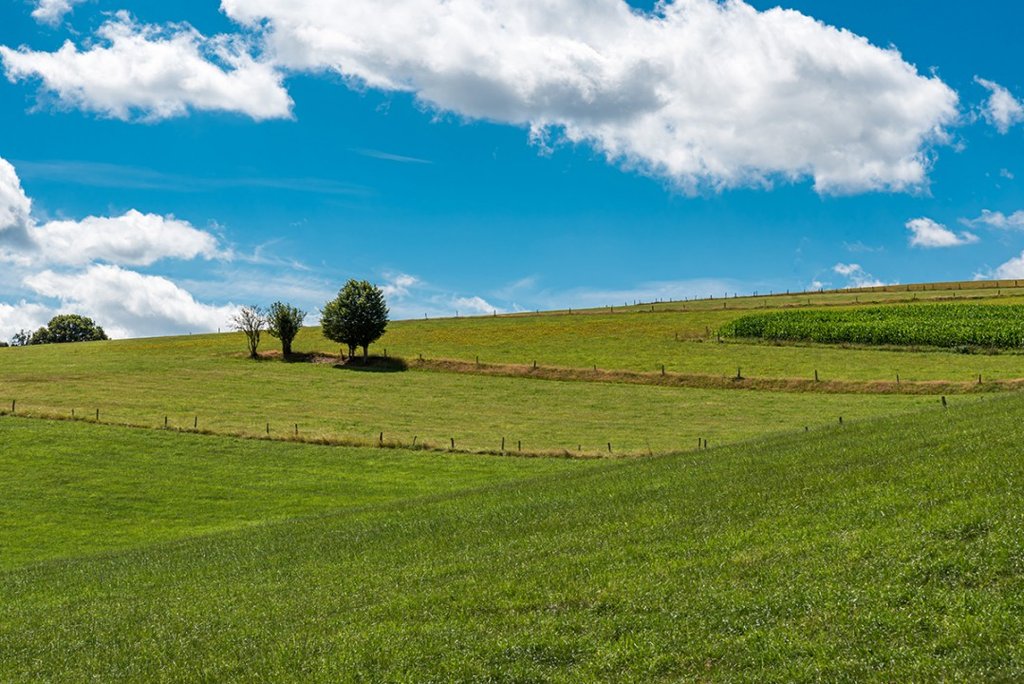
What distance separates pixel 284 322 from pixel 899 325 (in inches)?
2892

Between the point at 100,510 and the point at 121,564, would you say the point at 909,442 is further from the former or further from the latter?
the point at 100,510

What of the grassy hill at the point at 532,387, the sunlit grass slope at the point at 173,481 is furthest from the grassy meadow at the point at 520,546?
the grassy hill at the point at 532,387

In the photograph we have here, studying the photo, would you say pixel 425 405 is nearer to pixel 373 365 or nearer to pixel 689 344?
pixel 373 365

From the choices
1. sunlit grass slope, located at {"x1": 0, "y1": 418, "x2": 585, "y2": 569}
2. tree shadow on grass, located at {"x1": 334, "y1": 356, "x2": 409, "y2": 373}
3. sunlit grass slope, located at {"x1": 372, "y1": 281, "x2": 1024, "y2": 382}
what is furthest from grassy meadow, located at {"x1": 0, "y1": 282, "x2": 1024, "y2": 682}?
tree shadow on grass, located at {"x1": 334, "y1": 356, "x2": 409, "y2": 373}

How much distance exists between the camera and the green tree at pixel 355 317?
343ft

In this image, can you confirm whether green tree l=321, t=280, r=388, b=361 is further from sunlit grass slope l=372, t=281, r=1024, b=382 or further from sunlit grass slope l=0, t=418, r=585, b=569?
sunlit grass slope l=0, t=418, r=585, b=569

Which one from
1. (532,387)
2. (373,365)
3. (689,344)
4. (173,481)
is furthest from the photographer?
(373,365)

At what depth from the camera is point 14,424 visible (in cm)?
6322

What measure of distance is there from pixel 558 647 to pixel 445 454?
138 ft

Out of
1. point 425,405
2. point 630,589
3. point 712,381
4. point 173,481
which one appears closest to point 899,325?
point 712,381

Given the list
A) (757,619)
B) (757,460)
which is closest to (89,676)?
(757,619)

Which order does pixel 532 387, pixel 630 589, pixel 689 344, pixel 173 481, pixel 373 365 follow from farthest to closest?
pixel 373 365
pixel 689 344
pixel 532 387
pixel 173 481
pixel 630 589

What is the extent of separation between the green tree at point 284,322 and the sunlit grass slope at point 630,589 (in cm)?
7941

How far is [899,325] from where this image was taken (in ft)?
306
